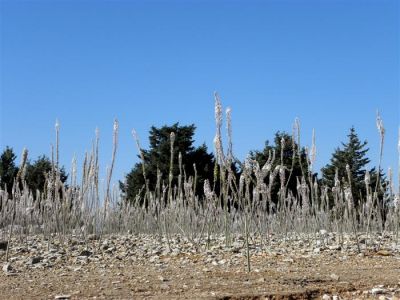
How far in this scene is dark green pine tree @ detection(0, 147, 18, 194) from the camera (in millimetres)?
23203

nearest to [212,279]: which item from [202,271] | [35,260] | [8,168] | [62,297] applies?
[202,271]

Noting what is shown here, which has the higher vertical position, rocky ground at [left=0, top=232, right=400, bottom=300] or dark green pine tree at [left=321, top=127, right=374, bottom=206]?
dark green pine tree at [left=321, top=127, right=374, bottom=206]

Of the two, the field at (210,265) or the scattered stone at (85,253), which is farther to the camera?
the scattered stone at (85,253)

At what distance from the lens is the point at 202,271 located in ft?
17.0

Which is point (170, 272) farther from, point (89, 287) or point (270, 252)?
point (270, 252)

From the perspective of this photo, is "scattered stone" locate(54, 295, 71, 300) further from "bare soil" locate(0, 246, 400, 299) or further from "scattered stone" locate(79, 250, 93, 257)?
"scattered stone" locate(79, 250, 93, 257)

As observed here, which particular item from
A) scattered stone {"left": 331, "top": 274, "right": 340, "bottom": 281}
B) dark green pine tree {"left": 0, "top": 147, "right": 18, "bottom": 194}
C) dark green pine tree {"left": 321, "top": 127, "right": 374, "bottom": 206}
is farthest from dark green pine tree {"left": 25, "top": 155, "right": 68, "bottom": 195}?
scattered stone {"left": 331, "top": 274, "right": 340, "bottom": 281}

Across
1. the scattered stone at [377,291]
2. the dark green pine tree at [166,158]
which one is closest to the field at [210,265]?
the scattered stone at [377,291]

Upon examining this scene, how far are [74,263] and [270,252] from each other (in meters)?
2.42

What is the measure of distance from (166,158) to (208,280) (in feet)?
62.0

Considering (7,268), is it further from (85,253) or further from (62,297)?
(62,297)

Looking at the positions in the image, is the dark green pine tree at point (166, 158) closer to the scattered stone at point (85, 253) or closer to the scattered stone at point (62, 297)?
the scattered stone at point (85, 253)

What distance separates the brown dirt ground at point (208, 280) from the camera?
3.99 metres

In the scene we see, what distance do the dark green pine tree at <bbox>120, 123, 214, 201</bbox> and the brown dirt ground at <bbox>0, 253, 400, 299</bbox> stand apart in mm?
16604
